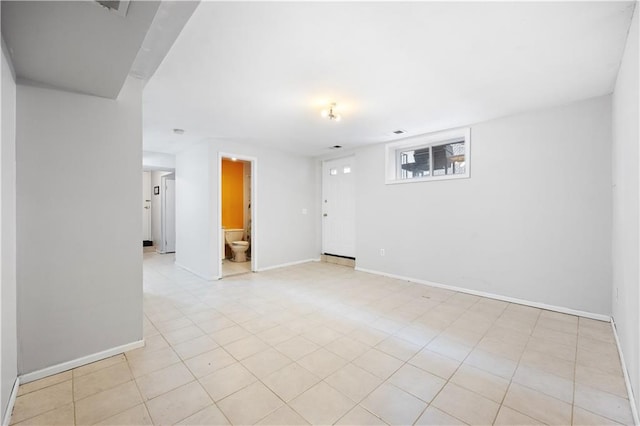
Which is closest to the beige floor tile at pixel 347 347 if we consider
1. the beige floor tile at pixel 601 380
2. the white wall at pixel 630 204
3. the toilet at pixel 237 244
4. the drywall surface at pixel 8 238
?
the beige floor tile at pixel 601 380

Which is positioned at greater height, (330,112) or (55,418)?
(330,112)

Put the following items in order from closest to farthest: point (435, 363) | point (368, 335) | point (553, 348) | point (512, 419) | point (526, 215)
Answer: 1. point (512, 419)
2. point (435, 363)
3. point (553, 348)
4. point (368, 335)
5. point (526, 215)

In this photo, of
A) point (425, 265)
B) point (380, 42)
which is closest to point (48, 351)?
point (380, 42)

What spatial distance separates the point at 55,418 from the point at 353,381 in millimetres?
1762

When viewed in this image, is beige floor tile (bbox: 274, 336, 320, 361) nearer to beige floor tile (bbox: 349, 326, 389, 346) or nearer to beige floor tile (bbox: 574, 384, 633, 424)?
beige floor tile (bbox: 349, 326, 389, 346)

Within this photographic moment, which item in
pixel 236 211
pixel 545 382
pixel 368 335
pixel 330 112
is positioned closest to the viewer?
pixel 545 382

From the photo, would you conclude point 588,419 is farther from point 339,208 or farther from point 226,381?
point 339,208

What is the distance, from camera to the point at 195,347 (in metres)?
2.34

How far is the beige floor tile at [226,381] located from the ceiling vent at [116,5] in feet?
7.07

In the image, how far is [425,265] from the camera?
4.20m

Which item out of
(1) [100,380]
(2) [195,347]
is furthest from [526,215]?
(1) [100,380]

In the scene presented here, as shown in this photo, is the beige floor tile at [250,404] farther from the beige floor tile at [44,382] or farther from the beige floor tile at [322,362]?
the beige floor tile at [44,382]

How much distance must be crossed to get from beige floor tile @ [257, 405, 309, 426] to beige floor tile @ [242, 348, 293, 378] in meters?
0.40

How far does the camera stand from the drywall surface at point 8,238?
150cm
